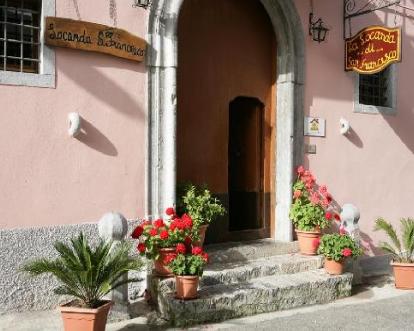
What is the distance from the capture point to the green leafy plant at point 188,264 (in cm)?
541

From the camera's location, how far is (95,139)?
5.96 metres

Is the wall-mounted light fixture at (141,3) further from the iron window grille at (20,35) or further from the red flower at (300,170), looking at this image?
the red flower at (300,170)

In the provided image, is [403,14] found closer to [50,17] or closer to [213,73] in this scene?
[213,73]

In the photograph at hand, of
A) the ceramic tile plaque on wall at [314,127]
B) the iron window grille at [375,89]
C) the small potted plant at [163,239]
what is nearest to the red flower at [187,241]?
the small potted plant at [163,239]

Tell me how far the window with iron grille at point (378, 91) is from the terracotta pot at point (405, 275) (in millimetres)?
2706

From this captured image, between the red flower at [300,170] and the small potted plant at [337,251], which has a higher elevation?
the red flower at [300,170]

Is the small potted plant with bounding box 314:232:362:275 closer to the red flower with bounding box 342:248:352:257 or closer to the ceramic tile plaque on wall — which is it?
the red flower with bounding box 342:248:352:257

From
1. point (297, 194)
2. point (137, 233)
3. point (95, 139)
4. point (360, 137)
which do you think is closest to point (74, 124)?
point (95, 139)

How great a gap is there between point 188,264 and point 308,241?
2.42m

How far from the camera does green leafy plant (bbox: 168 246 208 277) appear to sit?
541cm

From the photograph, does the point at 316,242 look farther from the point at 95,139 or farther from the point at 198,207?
the point at 95,139

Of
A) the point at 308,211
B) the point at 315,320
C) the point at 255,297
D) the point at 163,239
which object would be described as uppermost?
the point at 308,211

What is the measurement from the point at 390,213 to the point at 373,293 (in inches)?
86.8

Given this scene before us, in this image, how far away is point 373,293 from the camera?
708 cm
